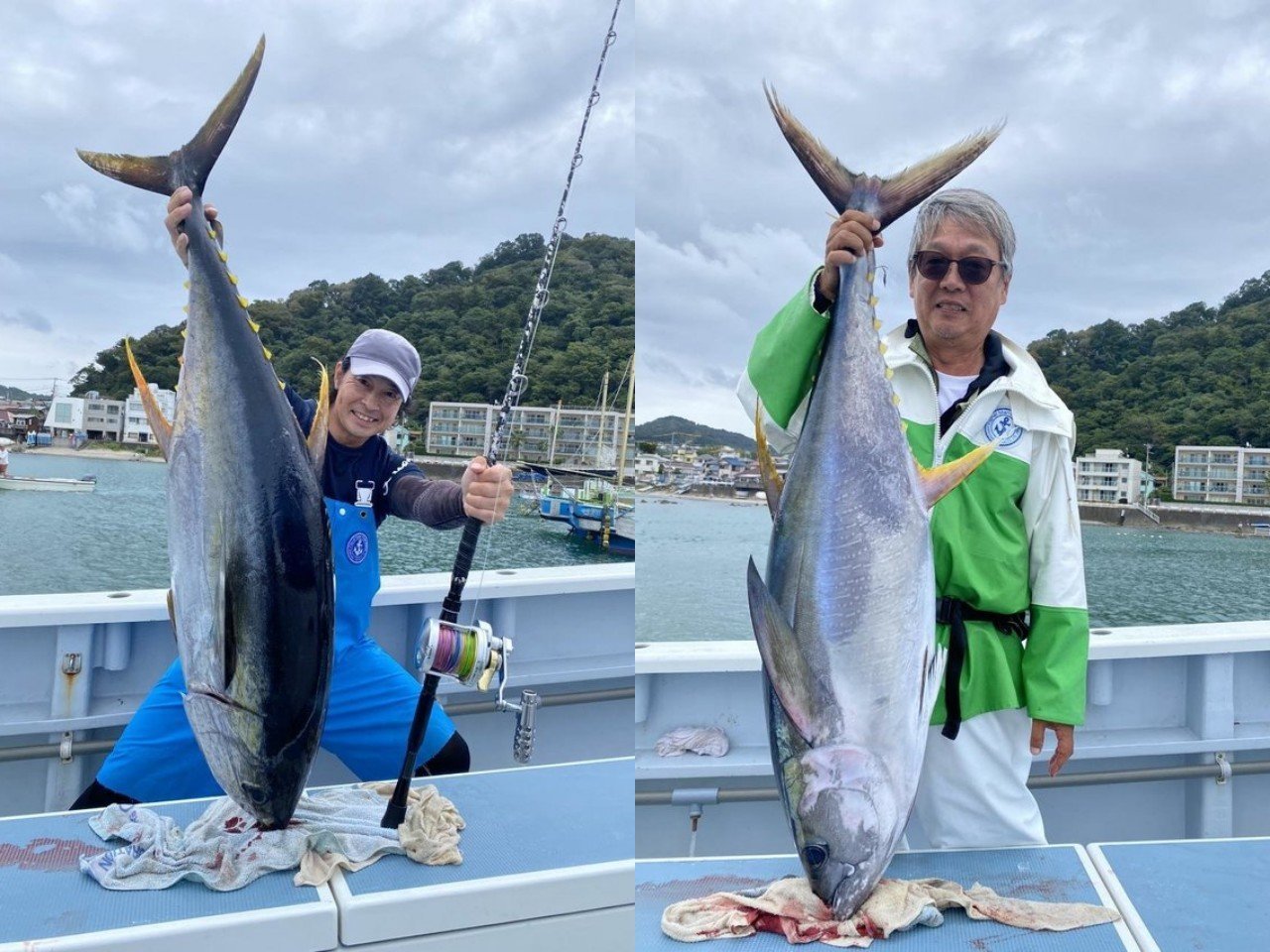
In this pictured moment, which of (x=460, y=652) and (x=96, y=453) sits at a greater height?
(x=96, y=453)

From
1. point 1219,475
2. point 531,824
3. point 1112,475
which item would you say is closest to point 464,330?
point 531,824

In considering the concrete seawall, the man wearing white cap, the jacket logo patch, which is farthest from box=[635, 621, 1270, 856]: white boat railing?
the concrete seawall

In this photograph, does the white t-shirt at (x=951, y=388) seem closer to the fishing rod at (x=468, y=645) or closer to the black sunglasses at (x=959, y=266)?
the black sunglasses at (x=959, y=266)

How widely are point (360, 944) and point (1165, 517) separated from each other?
41.9 feet

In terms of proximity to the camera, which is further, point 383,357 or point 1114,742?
point 1114,742

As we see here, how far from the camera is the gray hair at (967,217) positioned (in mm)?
1491

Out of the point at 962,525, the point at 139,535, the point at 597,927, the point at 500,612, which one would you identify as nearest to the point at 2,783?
the point at 500,612

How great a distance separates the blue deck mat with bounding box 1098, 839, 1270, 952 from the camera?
1.26 metres

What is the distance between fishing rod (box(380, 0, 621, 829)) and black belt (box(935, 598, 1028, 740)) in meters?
0.90

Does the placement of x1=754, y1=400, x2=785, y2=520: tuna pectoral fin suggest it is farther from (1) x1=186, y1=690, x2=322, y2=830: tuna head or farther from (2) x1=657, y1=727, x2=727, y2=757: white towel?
(2) x1=657, y1=727, x2=727, y2=757: white towel

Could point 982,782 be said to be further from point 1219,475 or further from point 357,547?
point 1219,475

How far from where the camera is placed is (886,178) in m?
1.41

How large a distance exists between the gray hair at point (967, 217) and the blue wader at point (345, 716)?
53.7 inches

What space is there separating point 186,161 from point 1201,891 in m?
2.14
